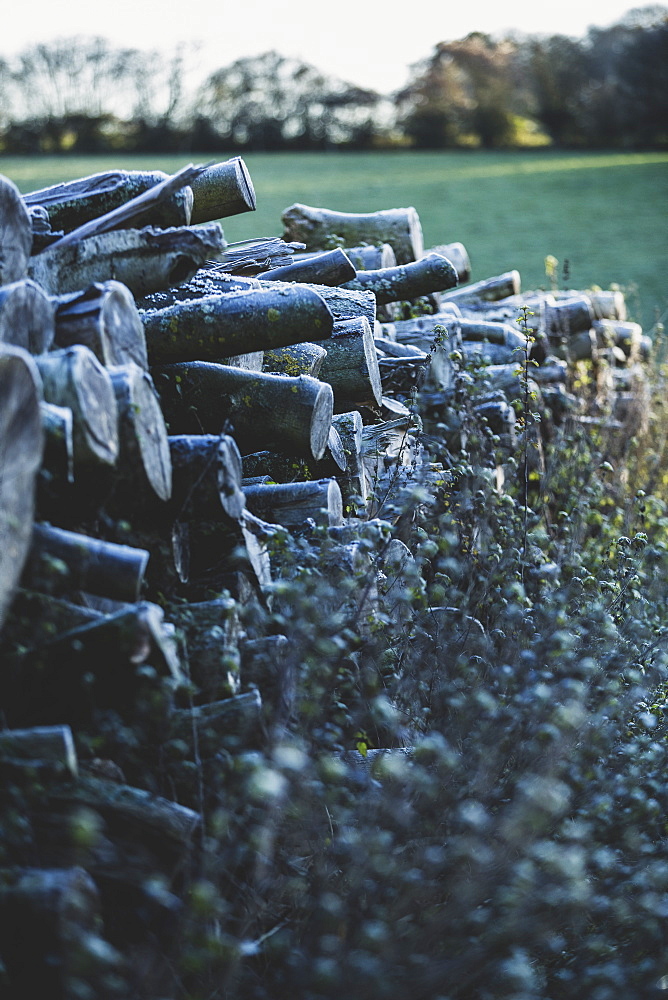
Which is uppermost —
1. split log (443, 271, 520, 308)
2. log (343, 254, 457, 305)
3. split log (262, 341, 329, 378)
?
log (343, 254, 457, 305)

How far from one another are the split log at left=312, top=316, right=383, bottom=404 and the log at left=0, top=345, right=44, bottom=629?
1866 mm

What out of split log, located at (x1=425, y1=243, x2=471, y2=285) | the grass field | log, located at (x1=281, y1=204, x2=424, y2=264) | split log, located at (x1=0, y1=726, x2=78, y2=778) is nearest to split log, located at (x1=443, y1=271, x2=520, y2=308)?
split log, located at (x1=425, y1=243, x2=471, y2=285)

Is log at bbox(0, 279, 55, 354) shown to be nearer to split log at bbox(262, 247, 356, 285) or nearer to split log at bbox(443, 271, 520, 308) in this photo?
split log at bbox(262, 247, 356, 285)

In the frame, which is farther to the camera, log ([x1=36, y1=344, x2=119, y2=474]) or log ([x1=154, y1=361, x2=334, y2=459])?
log ([x1=154, y1=361, x2=334, y2=459])

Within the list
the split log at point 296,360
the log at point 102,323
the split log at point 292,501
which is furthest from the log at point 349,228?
the log at point 102,323

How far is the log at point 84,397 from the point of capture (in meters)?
2.10

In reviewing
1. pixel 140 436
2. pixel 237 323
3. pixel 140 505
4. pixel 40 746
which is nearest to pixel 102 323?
pixel 140 436

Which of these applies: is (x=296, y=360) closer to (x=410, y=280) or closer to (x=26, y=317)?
(x=410, y=280)

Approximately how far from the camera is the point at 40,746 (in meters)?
1.89

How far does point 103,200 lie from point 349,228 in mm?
2519

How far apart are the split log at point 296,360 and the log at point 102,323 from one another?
1.05 metres

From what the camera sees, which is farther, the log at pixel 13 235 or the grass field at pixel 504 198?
the grass field at pixel 504 198

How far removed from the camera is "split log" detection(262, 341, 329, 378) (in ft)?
11.6

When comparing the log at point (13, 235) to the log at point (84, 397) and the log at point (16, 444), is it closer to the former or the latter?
the log at point (84, 397)
